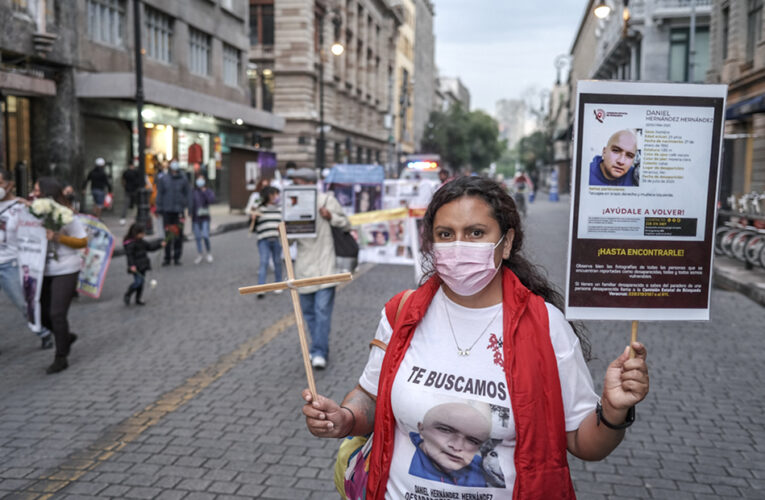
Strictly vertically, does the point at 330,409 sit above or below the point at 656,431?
above

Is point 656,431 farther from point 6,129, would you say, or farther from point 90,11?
point 90,11

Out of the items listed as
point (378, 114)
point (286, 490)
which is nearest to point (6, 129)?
point (286, 490)

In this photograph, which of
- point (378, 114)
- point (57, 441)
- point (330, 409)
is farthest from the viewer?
point (378, 114)

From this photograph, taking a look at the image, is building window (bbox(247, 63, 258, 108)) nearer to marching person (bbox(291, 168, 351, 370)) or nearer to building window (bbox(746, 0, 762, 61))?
building window (bbox(746, 0, 762, 61))

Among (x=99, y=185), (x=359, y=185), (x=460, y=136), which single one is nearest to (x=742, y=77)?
(x=359, y=185)

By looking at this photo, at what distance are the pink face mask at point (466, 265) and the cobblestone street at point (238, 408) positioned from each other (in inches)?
29.2

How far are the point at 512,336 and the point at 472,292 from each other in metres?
0.22

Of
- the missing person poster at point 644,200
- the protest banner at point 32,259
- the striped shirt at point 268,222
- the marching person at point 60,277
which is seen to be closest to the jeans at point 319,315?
the marching person at point 60,277

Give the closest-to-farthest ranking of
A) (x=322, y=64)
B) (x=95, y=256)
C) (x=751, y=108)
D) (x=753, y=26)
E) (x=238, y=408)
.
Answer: (x=238, y=408), (x=95, y=256), (x=751, y=108), (x=753, y=26), (x=322, y=64)

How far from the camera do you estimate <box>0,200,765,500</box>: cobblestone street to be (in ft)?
14.0

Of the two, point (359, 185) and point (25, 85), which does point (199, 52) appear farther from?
point (359, 185)

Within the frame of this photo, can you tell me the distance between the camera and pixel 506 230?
2.33 meters

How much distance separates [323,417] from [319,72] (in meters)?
45.3

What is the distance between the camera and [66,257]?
6.85 meters
